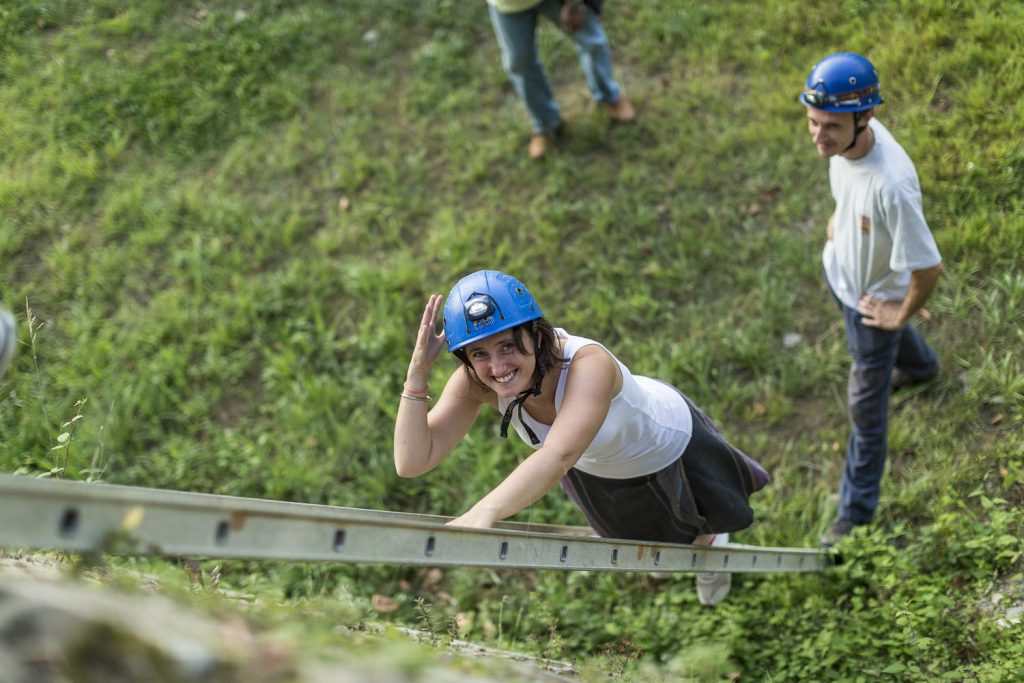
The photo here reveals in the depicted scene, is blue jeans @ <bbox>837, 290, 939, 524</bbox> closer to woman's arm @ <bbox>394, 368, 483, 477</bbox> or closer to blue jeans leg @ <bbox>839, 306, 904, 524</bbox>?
blue jeans leg @ <bbox>839, 306, 904, 524</bbox>

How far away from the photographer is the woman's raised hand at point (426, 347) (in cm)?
290

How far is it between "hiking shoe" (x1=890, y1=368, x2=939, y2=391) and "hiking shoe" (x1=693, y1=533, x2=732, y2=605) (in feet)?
4.38

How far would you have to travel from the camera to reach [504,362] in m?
2.80

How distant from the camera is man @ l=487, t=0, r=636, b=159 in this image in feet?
19.4

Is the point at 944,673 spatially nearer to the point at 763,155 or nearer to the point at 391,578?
the point at 391,578

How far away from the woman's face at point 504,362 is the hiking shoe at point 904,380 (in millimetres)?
2661

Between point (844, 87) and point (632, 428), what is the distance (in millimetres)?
1702

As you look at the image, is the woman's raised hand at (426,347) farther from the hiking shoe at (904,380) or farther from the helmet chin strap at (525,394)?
the hiking shoe at (904,380)

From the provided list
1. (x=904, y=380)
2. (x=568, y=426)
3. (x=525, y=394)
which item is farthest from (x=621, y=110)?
(x=568, y=426)

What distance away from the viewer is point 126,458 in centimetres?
559

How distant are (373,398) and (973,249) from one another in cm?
360

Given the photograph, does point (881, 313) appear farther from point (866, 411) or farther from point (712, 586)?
point (712, 586)

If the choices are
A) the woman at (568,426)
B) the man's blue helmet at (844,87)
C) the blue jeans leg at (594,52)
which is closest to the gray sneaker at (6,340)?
the woman at (568,426)

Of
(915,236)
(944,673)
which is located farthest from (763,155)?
(944,673)
